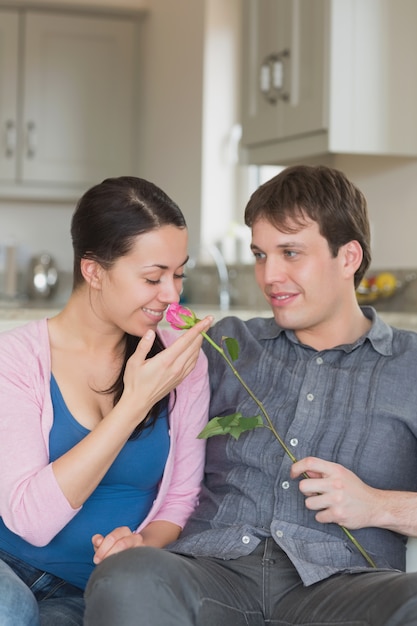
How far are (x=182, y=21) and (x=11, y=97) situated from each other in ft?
3.41

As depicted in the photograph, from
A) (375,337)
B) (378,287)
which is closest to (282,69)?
(378,287)

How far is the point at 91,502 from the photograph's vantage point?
182cm

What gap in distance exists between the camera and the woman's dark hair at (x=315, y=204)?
1917 mm

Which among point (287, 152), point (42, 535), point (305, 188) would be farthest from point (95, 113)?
point (42, 535)

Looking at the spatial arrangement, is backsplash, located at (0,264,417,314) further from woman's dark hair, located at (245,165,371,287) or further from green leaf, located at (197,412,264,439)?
green leaf, located at (197,412,264,439)

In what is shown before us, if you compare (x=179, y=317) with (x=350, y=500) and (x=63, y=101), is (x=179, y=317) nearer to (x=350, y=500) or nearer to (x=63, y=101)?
(x=350, y=500)

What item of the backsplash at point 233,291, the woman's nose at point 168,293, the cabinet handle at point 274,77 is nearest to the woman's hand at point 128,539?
the woman's nose at point 168,293

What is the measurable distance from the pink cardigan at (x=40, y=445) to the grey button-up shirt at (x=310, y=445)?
48 mm

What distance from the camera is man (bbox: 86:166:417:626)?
1588mm

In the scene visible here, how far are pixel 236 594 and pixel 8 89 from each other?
421 centimetres

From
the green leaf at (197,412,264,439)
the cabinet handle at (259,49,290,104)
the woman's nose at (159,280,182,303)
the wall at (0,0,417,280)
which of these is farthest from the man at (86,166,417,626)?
the cabinet handle at (259,49,290,104)

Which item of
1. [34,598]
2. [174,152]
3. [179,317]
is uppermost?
[174,152]

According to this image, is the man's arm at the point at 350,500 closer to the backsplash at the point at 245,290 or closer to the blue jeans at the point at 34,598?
the blue jeans at the point at 34,598

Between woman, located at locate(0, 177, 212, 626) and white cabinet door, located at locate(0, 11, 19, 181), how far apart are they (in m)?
→ 3.64
